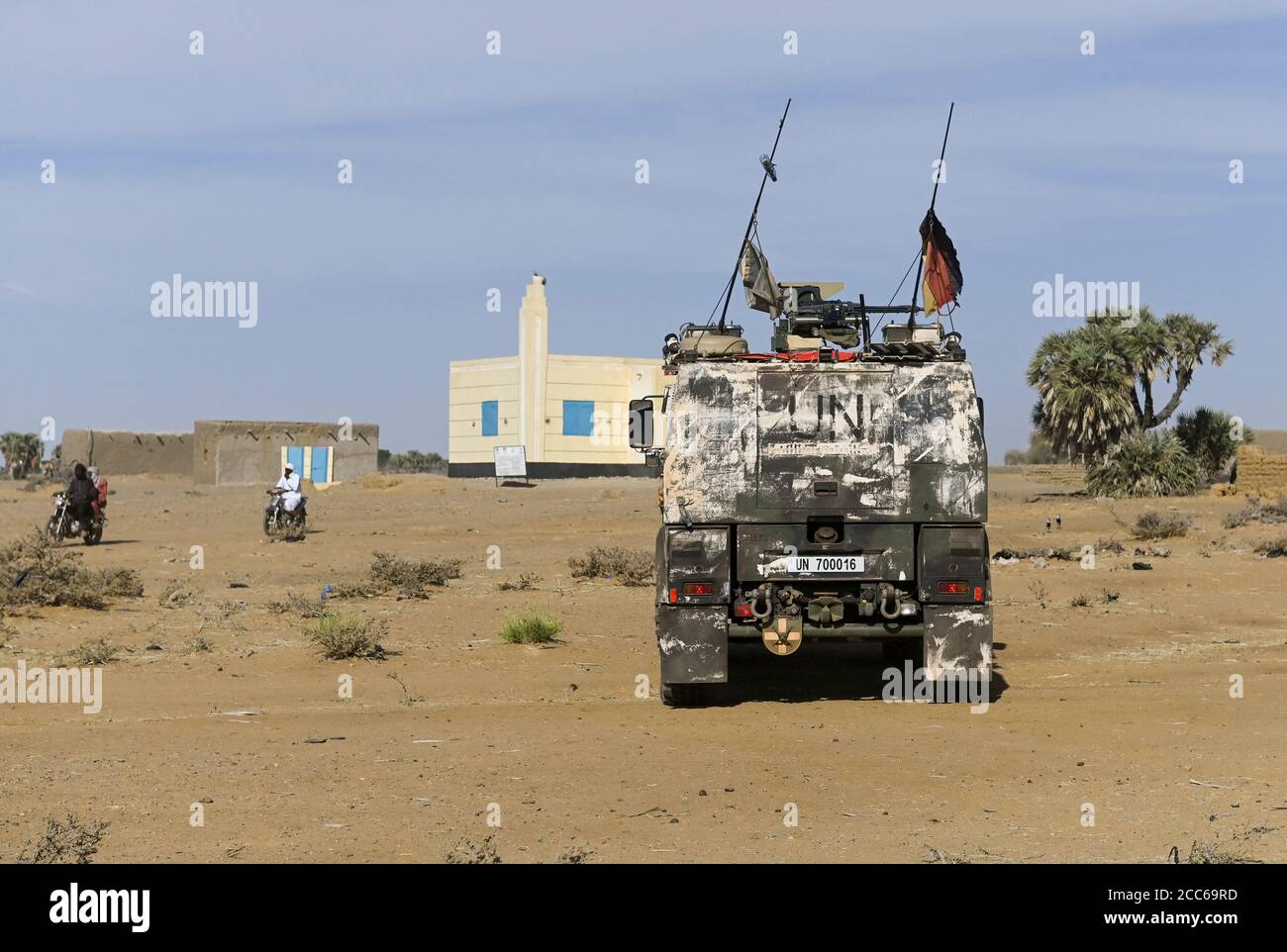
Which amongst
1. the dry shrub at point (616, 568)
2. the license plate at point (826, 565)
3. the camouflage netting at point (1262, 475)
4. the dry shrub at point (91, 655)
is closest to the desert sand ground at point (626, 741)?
the dry shrub at point (91, 655)

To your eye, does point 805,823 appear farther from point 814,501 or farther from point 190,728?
point 190,728

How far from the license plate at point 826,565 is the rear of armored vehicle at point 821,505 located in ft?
0.04

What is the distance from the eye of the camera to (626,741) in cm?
1069

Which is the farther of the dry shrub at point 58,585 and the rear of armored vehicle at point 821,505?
the dry shrub at point 58,585

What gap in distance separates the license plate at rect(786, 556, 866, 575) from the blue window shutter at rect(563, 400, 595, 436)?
161ft

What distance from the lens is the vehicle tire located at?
1241cm

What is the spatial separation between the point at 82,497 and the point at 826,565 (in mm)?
19837

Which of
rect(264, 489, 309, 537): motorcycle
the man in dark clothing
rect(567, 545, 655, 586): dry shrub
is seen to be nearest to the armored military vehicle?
rect(567, 545, 655, 586): dry shrub

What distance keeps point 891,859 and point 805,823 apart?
95 centimetres

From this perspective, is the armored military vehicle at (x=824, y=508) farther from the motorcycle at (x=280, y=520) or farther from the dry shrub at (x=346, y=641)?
the motorcycle at (x=280, y=520)

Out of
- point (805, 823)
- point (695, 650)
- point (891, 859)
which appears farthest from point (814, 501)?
point (891, 859)

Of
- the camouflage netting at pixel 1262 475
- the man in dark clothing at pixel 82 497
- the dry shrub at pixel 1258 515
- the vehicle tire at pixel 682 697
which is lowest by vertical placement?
the vehicle tire at pixel 682 697

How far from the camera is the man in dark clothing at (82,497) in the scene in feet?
90.3

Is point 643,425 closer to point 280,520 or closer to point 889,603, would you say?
point 889,603
